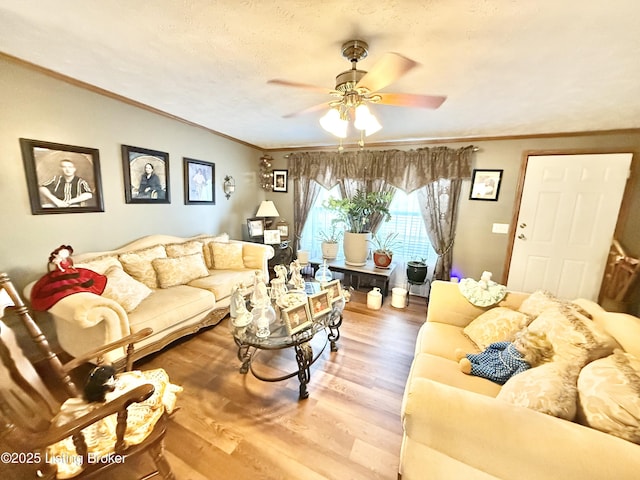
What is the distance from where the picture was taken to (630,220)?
2.77m

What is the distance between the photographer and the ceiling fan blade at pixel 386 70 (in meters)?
1.22

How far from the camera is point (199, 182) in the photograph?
3412mm

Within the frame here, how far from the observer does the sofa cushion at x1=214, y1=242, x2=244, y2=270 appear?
3184mm

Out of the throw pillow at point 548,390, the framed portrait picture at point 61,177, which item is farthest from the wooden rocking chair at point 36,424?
the throw pillow at point 548,390

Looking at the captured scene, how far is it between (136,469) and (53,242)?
6.42 ft

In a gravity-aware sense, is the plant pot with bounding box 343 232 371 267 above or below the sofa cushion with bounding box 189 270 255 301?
above

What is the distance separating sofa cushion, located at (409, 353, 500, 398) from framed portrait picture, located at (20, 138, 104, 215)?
306cm

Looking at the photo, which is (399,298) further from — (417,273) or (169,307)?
(169,307)

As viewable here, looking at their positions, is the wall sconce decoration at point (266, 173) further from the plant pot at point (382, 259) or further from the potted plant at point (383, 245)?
the plant pot at point (382, 259)

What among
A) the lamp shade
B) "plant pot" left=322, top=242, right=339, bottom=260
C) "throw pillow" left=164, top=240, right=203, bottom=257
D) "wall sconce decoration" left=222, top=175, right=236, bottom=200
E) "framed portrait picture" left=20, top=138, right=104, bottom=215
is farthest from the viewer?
the lamp shade

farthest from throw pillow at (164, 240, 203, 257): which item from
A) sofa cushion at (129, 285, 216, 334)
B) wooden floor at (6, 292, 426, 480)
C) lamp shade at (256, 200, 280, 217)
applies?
lamp shade at (256, 200, 280, 217)

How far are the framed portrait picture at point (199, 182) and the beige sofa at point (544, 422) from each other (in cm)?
332

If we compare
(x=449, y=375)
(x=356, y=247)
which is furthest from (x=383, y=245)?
(x=449, y=375)

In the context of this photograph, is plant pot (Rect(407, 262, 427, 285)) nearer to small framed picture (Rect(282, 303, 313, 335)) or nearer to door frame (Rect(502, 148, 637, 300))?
door frame (Rect(502, 148, 637, 300))
